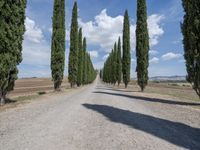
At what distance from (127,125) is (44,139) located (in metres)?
3.36

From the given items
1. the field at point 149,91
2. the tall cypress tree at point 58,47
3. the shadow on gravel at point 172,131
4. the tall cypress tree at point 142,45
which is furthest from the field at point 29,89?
the shadow on gravel at point 172,131

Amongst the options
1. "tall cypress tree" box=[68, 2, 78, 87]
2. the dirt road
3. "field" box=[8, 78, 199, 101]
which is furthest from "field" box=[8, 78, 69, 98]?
the dirt road

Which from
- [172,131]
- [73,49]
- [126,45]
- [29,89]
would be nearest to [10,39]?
[172,131]

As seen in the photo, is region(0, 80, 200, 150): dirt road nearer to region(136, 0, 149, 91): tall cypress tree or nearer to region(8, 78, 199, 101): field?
region(8, 78, 199, 101): field

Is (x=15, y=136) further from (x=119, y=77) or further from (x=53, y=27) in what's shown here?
(x=119, y=77)

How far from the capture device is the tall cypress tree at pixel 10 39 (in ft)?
51.8

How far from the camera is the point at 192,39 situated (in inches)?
713

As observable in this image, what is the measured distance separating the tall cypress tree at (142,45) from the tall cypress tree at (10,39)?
2118 cm

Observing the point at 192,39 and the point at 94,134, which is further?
the point at 192,39

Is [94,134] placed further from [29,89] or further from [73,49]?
[73,49]

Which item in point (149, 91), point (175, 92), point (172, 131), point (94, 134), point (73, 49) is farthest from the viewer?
point (73, 49)

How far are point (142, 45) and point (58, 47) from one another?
11.2m

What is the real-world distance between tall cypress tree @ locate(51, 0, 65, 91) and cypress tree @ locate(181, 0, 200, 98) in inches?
667

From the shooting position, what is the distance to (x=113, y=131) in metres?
8.56
